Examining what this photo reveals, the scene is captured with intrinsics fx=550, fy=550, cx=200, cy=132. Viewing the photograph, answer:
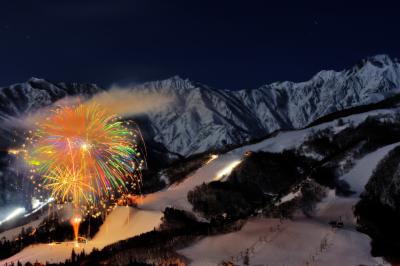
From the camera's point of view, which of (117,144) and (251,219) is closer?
(117,144)

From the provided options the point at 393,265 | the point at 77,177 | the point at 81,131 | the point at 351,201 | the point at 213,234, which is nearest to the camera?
the point at 393,265

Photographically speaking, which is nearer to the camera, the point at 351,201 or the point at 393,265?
the point at 393,265

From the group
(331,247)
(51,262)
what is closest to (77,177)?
(51,262)

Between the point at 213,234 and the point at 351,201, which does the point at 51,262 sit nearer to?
the point at 213,234

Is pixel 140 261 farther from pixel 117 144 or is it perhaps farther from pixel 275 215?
pixel 275 215

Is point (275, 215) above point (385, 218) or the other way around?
above

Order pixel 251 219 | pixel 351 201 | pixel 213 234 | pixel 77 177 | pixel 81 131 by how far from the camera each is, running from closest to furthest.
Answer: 1. pixel 81 131
2. pixel 77 177
3. pixel 213 234
4. pixel 251 219
5. pixel 351 201

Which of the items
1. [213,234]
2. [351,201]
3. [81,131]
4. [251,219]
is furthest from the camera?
[351,201]

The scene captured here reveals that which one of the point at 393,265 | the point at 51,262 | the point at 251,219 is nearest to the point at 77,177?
the point at 51,262

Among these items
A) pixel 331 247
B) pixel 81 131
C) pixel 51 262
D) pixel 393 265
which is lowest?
pixel 393 265
